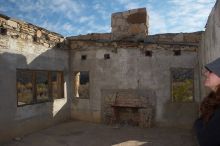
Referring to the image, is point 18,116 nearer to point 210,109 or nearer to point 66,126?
point 66,126

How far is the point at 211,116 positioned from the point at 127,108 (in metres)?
8.23

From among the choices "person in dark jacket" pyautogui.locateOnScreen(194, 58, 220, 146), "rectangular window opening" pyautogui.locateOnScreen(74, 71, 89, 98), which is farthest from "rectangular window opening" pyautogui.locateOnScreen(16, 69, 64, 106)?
"person in dark jacket" pyautogui.locateOnScreen(194, 58, 220, 146)

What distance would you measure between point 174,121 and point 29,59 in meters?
5.57

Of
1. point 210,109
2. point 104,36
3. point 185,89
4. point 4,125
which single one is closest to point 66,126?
point 4,125

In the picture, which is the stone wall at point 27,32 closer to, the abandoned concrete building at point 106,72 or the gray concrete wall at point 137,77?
the abandoned concrete building at point 106,72

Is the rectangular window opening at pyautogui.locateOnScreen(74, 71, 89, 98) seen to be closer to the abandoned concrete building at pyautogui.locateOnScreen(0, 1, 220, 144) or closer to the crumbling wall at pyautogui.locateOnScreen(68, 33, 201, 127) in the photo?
the abandoned concrete building at pyautogui.locateOnScreen(0, 1, 220, 144)

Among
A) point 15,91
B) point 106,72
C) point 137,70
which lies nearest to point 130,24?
point 137,70

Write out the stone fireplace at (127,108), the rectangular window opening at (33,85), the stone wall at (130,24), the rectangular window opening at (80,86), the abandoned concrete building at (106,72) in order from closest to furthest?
the abandoned concrete building at (106,72)
the rectangular window opening at (33,85)
the stone fireplace at (127,108)
the stone wall at (130,24)
the rectangular window opening at (80,86)

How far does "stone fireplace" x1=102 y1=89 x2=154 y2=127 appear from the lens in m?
9.02

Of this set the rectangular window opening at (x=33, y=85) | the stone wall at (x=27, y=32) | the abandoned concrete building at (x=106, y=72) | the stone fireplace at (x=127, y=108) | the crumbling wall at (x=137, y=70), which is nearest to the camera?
the stone wall at (x=27, y=32)

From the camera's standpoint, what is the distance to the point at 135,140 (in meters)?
7.43

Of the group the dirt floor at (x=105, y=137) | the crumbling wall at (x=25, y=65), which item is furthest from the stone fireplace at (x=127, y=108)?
the crumbling wall at (x=25, y=65)

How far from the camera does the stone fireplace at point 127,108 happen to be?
29.6 feet

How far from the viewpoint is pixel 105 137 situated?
25.4ft
